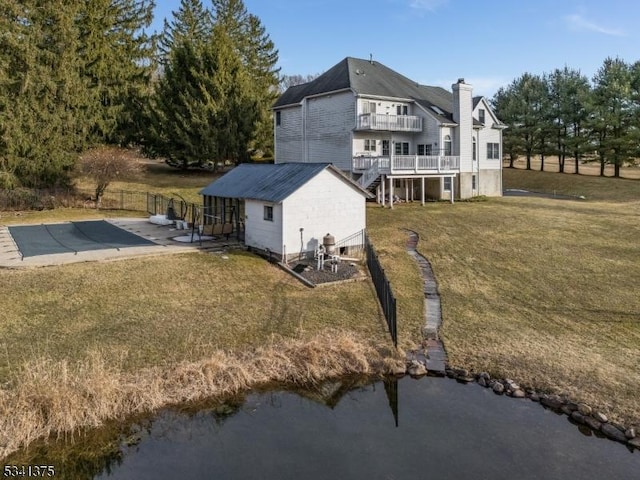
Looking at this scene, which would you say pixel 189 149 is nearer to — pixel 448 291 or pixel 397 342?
pixel 448 291

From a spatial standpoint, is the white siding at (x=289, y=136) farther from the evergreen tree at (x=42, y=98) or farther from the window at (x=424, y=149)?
the evergreen tree at (x=42, y=98)

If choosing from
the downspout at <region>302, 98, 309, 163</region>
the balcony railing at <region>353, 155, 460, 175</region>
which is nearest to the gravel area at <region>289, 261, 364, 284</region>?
the balcony railing at <region>353, 155, 460, 175</region>

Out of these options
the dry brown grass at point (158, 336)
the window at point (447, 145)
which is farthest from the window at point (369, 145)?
the dry brown grass at point (158, 336)

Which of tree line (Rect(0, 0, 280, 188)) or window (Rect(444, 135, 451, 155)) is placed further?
window (Rect(444, 135, 451, 155))

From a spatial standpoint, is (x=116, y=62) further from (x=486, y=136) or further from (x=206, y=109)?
(x=486, y=136)

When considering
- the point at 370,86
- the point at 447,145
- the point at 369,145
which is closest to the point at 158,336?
the point at 369,145

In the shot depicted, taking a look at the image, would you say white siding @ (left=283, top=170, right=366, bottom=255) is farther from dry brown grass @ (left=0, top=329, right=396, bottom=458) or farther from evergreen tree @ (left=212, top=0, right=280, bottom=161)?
evergreen tree @ (left=212, top=0, right=280, bottom=161)
